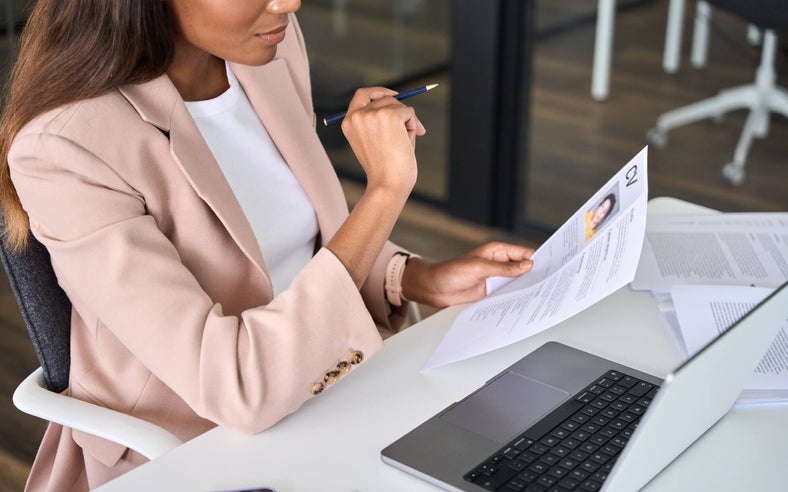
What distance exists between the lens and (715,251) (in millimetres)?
1533

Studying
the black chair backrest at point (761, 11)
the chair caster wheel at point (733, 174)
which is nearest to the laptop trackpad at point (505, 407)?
the black chair backrest at point (761, 11)

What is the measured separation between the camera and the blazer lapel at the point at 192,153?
51.6 inches

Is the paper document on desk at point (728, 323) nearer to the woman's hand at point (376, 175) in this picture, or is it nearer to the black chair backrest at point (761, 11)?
the woman's hand at point (376, 175)

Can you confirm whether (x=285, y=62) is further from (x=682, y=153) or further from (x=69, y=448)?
(x=682, y=153)

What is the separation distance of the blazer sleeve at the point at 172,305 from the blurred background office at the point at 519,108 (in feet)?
4.96

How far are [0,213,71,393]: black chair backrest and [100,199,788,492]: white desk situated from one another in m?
0.31

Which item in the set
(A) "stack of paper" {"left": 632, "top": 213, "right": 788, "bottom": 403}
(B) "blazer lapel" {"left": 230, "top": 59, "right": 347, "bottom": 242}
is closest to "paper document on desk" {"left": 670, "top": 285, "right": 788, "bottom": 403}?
(A) "stack of paper" {"left": 632, "top": 213, "right": 788, "bottom": 403}

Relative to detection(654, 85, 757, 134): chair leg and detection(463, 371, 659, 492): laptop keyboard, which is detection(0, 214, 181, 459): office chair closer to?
detection(463, 371, 659, 492): laptop keyboard

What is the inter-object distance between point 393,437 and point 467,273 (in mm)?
397

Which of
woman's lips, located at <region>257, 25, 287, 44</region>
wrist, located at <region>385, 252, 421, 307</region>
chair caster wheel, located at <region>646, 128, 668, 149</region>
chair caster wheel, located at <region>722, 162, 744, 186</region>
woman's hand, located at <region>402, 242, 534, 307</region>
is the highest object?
woman's lips, located at <region>257, 25, 287, 44</region>

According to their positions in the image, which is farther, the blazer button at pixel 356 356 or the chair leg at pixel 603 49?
the chair leg at pixel 603 49

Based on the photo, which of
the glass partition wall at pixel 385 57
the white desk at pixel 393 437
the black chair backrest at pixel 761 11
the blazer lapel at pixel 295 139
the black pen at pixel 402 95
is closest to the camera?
the white desk at pixel 393 437

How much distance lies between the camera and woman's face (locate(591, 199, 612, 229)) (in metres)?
1.26

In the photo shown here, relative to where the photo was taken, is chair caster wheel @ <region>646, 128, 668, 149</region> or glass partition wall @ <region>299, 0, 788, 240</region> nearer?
glass partition wall @ <region>299, 0, 788, 240</region>
